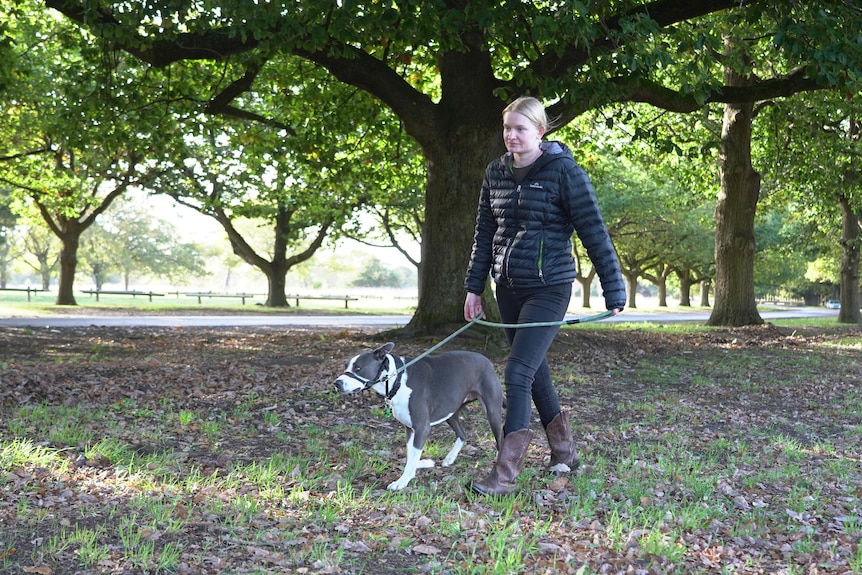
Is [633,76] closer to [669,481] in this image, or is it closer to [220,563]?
[669,481]

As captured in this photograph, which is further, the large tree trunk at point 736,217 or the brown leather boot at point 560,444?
the large tree trunk at point 736,217

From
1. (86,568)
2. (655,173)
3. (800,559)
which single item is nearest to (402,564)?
(86,568)

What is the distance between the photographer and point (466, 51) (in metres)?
11.6

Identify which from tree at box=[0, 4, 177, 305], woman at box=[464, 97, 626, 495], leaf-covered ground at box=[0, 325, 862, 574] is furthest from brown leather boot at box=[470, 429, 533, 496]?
tree at box=[0, 4, 177, 305]

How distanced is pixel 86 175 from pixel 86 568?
88.4 ft

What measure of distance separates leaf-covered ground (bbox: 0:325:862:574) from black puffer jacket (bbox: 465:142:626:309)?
4.52 feet

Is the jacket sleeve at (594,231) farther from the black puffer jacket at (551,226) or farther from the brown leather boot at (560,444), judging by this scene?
the brown leather boot at (560,444)

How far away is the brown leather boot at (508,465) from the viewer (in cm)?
484

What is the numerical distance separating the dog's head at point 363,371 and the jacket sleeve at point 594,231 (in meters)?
1.36

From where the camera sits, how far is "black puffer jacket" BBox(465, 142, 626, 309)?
4773 millimetres

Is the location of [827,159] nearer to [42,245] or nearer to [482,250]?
[482,250]

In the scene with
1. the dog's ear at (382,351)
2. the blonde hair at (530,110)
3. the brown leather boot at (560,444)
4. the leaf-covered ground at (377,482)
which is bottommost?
the leaf-covered ground at (377,482)

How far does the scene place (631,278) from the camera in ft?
174

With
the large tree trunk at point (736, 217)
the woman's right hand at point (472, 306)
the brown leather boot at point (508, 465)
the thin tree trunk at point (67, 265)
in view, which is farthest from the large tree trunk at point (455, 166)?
the thin tree trunk at point (67, 265)
